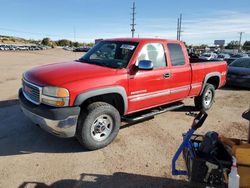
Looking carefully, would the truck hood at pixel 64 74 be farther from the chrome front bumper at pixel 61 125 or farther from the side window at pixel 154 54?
the side window at pixel 154 54

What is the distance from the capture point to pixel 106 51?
5.38 metres

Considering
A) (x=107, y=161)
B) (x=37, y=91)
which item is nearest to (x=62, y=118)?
(x=37, y=91)

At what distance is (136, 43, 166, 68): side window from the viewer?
501 centimetres

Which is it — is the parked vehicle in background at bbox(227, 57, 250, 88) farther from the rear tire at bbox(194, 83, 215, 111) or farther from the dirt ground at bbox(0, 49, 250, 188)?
the dirt ground at bbox(0, 49, 250, 188)

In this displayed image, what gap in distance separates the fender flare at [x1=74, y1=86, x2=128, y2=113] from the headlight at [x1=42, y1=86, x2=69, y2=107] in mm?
174

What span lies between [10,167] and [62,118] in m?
1.07

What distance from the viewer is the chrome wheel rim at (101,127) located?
4352 millimetres

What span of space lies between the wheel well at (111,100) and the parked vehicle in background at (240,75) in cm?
772

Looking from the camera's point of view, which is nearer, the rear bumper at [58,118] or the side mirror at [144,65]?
the rear bumper at [58,118]

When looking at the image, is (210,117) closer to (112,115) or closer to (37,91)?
(112,115)

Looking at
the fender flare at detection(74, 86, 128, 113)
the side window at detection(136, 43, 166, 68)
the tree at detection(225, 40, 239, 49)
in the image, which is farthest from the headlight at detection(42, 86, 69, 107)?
the tree at detection(225, 40, 239, 49)

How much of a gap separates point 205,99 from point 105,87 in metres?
3.81

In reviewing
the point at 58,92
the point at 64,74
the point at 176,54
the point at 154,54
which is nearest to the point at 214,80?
the point at 176,54

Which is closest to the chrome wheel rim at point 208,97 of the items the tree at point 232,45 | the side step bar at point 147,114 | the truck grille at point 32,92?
the side step bar at point 147,114
